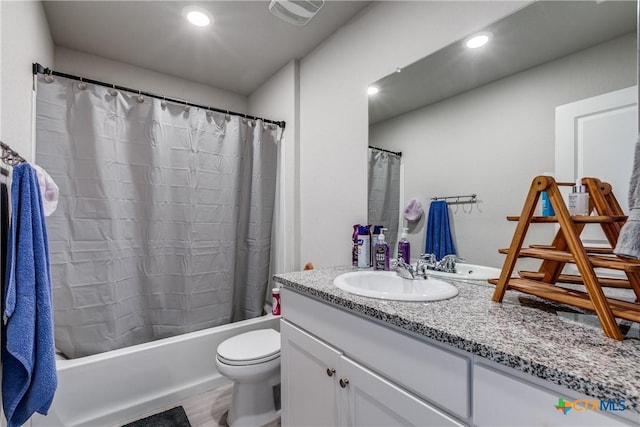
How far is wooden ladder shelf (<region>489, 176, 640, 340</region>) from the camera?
0.65 meters

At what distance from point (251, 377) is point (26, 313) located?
97 centimetres

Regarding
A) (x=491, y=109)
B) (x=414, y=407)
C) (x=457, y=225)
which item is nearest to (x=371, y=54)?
(x=491, y=109)

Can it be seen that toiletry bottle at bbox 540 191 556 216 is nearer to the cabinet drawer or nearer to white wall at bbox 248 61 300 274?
the cabinet drawer

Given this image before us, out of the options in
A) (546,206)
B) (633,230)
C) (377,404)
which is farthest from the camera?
(546,206)

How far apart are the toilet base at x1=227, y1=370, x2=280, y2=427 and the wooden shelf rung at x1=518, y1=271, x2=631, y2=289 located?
143 centimetres

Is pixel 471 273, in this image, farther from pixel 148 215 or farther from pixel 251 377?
pixel 148 215

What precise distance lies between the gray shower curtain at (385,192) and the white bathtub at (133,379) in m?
1.31

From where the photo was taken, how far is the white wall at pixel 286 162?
7.12 feet

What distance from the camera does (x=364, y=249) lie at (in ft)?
5.02

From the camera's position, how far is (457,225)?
1275 millimetres

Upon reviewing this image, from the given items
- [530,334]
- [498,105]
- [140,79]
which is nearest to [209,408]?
[530,334]

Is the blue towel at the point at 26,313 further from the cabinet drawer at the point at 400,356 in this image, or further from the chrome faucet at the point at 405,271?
the chrome faucet at the point at 405,271

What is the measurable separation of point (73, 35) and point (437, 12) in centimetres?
233

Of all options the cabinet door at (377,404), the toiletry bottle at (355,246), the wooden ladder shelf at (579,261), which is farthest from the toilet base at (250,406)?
the wooden ladder shelf at (579,261)
